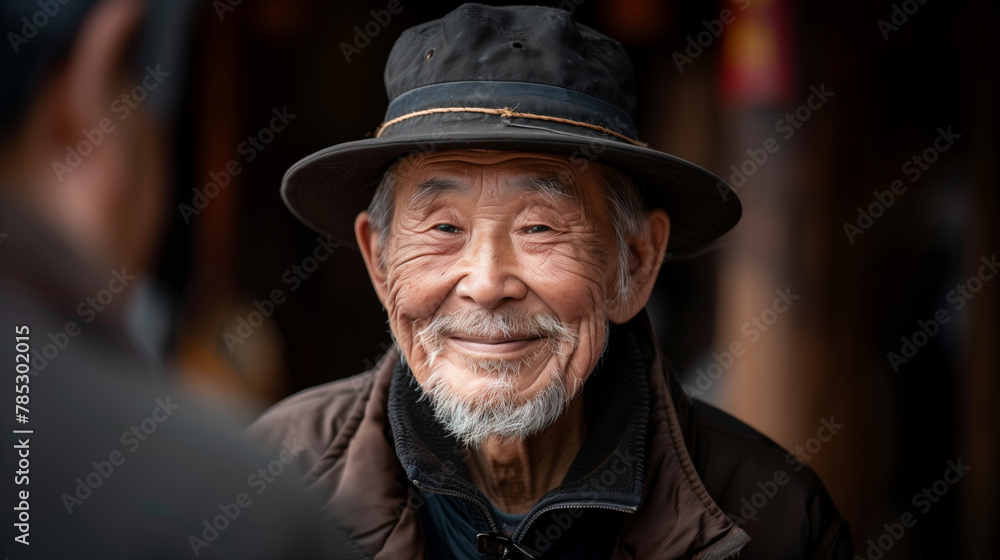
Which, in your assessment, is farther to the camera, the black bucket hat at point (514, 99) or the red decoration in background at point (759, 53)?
the red decoration in background at point (759, 53)

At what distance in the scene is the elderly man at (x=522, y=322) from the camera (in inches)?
74.1

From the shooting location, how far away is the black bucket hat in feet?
6.04

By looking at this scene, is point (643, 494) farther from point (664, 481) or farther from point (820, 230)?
point (820, 230)

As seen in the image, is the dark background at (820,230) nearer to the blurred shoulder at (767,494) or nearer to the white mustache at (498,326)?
Result: the blurred shoulder at (767,494)

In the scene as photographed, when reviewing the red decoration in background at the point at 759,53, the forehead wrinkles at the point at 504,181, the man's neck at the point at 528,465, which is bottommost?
the man's neck at the point at 528,465

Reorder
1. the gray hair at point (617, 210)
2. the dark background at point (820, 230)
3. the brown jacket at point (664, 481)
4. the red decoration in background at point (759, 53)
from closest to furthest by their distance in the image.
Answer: the brown jacket at point (664, 481), the gray hair at point (617, 210), the dark background at point (820, 230), the red decoration in background at point (759, 53)

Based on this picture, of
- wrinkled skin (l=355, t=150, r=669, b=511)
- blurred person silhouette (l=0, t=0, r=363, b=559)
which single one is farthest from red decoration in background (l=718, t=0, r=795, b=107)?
blurred person silhouette (l=0, t=0, r=363, b=559)

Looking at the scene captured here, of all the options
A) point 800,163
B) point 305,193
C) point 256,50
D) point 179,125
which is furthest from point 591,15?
point 305,193

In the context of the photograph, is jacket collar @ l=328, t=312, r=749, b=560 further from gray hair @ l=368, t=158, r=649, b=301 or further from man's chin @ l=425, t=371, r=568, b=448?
gray hair @ l=368, t=158, r=649, b=301

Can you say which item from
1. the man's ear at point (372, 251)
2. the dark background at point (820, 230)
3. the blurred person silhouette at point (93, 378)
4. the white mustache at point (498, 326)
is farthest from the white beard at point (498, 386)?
the dark background at point (820, 230)

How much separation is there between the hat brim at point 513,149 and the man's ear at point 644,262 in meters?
0.08

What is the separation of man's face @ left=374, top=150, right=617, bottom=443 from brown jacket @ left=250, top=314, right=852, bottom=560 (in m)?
0.26

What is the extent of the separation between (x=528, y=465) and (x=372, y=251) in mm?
767

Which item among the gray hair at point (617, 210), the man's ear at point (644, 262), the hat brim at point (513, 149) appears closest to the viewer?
the hat brim at point (513, 149)
